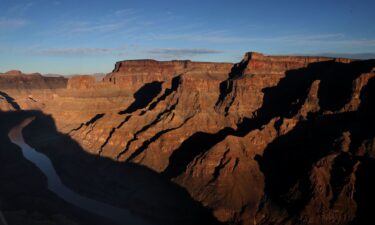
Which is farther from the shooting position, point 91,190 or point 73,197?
point 91,190

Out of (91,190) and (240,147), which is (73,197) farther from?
(240,147)

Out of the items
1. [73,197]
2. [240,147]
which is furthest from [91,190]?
[240,147]

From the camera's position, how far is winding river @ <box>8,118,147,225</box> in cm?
6235

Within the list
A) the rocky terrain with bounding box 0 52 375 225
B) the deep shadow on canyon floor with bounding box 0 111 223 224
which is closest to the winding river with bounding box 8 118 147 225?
the deep shadow on canyon floor with bounding box 0 111 223 224

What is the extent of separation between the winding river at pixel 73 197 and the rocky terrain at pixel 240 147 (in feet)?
4.69

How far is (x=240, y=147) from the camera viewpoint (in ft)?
219

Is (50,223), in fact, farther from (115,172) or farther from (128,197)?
(115,172)

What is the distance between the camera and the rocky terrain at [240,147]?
55.1m

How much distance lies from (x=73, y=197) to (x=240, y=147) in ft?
89.4

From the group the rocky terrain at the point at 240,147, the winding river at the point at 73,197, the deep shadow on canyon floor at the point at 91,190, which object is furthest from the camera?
the winding river at the point at 73,197

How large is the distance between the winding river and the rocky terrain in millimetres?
1430

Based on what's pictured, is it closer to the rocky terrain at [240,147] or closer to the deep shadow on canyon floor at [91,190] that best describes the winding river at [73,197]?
the deep shadow on canyon floor at [91,190]

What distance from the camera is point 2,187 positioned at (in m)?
73.3

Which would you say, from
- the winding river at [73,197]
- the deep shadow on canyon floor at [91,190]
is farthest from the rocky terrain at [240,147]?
the winding river at [73,197]
